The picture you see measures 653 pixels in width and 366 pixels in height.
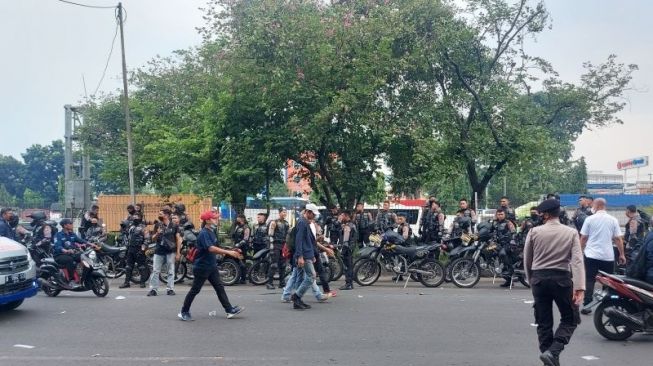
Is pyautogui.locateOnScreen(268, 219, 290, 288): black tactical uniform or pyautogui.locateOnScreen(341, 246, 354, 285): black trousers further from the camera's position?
pyautogui.locateOnScreen(268, 219, 290, 288): black tactical uniform

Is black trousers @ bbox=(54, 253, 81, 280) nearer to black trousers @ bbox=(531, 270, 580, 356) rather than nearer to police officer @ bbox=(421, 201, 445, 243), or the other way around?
police officer @ bbox=(421, 201, 445, 243)

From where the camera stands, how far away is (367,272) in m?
15.0

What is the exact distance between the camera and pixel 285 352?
26.6 ft

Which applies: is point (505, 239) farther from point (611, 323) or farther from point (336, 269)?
point (611, 323)

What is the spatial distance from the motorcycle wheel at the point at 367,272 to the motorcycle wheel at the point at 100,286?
5.36 metres

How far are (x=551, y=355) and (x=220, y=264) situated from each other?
9929mm

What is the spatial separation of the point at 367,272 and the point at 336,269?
80cm

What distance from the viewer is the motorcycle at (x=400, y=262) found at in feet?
48.6

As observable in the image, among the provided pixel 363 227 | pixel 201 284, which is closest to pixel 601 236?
pixel 201 284

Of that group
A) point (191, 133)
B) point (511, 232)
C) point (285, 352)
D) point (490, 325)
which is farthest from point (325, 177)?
point (285, 352)

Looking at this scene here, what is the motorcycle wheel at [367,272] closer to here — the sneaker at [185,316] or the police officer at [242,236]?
the police officer at [242,236]

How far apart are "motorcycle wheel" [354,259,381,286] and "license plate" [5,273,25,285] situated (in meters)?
7.01

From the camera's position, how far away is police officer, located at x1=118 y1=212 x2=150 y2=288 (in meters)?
14.8

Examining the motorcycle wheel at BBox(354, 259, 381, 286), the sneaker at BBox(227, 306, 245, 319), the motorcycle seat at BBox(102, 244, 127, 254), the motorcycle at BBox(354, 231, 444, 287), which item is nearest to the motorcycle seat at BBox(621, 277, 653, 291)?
the sneaker at BBox(227, 306, 245, 319)
